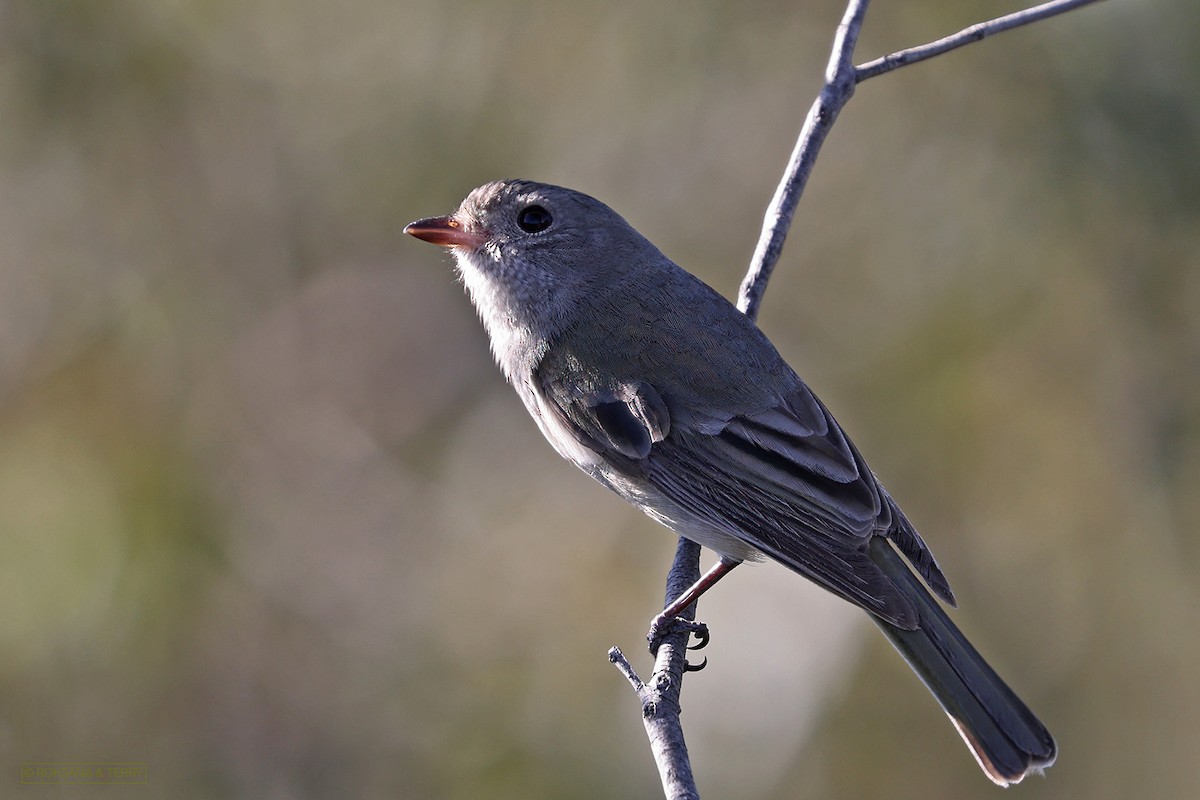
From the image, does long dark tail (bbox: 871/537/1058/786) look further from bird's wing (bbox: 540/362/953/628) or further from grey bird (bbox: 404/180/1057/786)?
bird's wing (bbox: 540/362/953/628)

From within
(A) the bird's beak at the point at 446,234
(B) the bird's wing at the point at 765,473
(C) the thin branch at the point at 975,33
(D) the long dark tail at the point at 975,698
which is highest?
(C) the thin branch at the point at 975,33

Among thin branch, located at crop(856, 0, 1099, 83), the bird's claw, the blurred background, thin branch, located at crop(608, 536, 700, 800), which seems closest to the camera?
thin branch, located at crop(608, 536, 700, 800)

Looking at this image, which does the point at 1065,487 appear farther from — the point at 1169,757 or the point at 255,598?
the point at 255,598

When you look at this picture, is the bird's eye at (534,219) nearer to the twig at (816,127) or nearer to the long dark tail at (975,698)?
the twig at (816,127)

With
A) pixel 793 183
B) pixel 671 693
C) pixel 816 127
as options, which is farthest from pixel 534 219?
pixel 671 693

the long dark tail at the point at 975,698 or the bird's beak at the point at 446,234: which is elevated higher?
the bird's beak at the point at 446,234

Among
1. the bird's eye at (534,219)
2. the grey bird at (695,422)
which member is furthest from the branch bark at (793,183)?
the bird's eye at (534,219)

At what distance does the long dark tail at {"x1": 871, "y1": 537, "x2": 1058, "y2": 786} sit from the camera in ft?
10.5

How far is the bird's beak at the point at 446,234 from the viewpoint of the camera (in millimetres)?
4145

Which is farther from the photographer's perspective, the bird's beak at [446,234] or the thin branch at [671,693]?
the bird's beak at [446,234]

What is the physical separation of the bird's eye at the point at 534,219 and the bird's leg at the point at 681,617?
131 centimetres

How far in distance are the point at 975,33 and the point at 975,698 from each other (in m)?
2.01

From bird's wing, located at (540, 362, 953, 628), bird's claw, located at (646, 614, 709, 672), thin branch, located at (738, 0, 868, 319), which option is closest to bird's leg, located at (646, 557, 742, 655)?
bird's claw, located at (646, 614, 709, 672)

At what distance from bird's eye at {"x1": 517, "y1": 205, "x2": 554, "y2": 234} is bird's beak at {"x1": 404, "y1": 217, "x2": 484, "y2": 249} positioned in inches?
6.1
